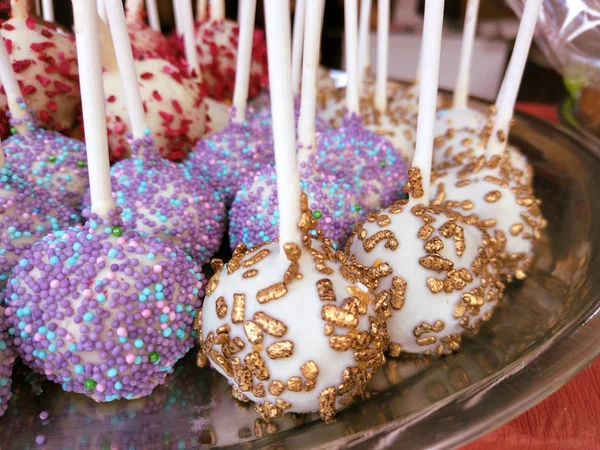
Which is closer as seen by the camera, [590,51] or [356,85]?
[356,85]

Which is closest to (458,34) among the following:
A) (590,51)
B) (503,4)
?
(503,4)

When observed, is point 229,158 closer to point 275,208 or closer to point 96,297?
point 275,208

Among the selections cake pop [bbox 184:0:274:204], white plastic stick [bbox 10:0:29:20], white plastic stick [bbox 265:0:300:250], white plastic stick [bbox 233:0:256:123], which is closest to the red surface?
white plastic stick [bbox 265:0:300:250]

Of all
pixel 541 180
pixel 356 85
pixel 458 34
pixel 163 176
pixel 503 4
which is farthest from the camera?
pixel 458 34

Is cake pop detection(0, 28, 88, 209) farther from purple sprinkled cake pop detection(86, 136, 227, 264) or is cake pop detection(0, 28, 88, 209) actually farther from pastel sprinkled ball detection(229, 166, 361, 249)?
pastel sprinkled ball detection(229, 166, 361, 249)

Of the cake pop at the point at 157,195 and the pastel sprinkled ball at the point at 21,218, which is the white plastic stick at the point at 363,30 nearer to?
the cake pop at the point at 157,195

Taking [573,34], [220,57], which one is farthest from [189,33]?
[573,34]

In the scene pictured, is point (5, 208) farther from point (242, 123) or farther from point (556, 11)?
point (556, 11)
